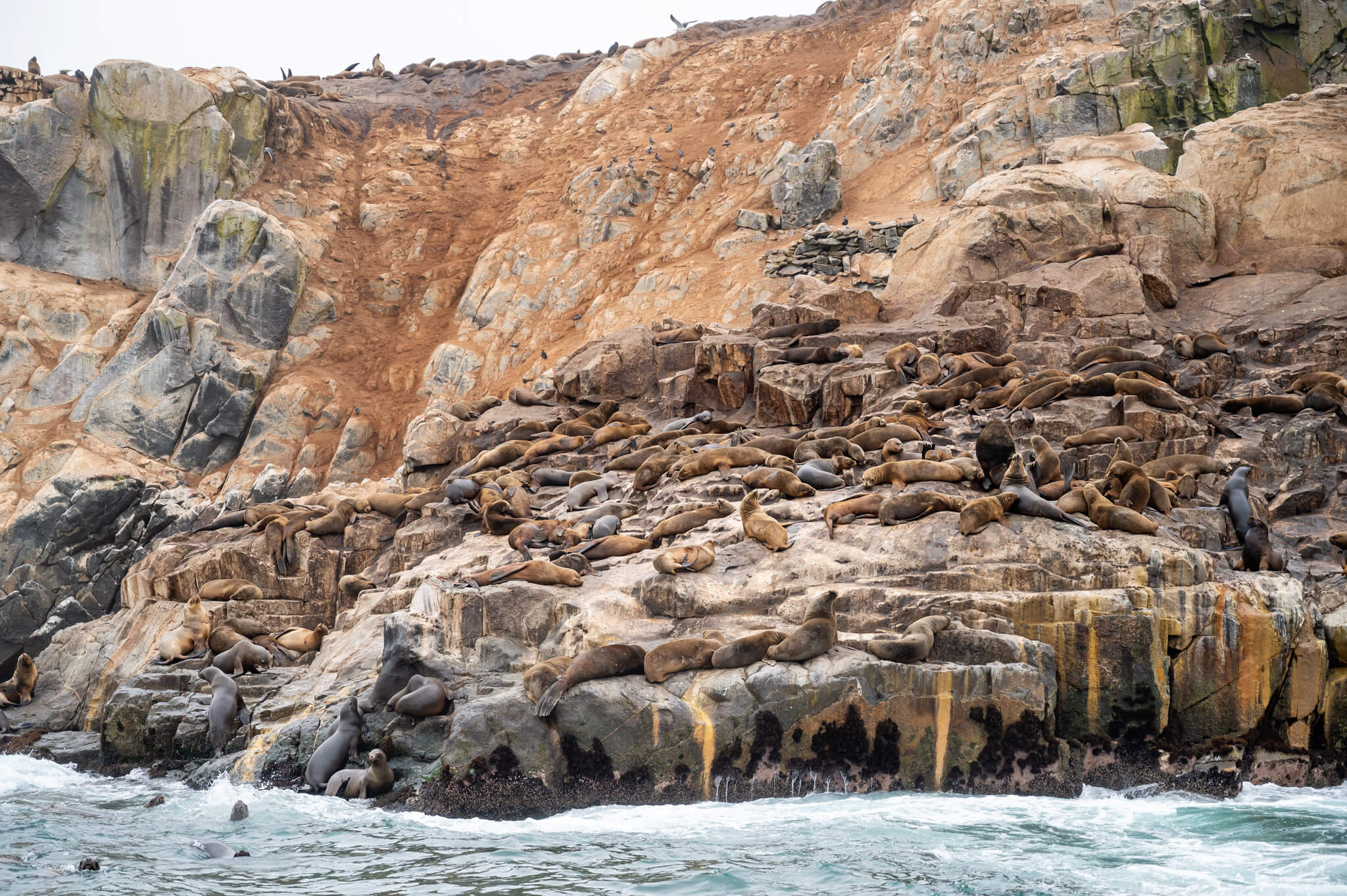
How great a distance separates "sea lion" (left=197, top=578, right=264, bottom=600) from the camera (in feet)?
47.9

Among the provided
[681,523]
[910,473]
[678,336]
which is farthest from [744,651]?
[678,336]

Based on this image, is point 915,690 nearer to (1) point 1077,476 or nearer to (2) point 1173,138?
(1) point 1077,476

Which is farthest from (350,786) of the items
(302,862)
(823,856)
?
(823,856)

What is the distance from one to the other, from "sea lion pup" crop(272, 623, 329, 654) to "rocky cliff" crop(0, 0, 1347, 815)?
1.10m

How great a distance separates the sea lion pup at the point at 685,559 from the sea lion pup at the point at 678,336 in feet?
36.4

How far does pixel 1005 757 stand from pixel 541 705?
383cm

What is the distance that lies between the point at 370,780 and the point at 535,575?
8.91 ft

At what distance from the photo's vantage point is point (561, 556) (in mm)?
11734

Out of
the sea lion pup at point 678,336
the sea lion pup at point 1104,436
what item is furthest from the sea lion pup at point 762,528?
the sea lion pup at point 678,336

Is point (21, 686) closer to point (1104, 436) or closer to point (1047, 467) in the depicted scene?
point (1047, 467)

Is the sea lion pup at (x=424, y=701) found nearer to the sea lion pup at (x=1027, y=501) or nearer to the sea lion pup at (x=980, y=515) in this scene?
the sea lion pup at (x=980, y=515)

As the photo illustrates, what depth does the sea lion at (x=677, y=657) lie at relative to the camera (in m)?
9.15

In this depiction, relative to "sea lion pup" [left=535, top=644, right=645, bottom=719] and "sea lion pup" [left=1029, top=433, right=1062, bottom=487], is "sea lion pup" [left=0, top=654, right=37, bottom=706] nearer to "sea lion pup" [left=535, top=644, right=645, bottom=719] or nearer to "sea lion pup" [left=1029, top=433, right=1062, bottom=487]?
"sea lion pup" [left=535, top=644, right=645, bottom=719]

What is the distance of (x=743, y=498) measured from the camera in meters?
13.3
